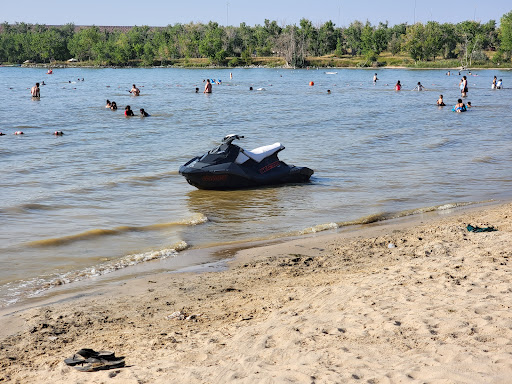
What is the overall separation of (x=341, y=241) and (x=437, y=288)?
3.51 metres

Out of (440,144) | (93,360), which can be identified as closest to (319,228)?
(93,360)

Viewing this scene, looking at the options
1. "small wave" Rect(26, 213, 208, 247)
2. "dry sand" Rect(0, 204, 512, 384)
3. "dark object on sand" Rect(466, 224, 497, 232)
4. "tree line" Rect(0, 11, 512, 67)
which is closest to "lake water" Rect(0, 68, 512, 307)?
"small wave" Rect(26, 213, 208, 247)

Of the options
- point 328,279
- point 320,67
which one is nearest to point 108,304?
point 328,279

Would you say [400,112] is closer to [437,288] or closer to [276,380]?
[437,288]

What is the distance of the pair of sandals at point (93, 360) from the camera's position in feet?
16.9

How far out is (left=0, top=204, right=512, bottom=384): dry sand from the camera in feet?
15.9

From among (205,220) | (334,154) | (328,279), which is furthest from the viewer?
(334,154)

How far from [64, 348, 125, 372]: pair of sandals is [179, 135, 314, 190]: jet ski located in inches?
331

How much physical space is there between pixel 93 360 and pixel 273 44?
524ft

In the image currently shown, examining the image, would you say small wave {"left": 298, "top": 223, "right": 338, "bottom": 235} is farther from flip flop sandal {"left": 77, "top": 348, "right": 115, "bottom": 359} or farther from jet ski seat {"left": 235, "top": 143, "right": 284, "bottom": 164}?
flip flop sandal {"left": 77, "top": 348, "right": 115, "bottom": 359}

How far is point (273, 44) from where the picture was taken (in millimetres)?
159750

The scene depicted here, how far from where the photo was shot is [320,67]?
440 ft

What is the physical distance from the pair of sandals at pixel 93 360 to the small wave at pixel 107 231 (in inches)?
201

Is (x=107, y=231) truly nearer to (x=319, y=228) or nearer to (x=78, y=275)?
(x=78, y=275)
